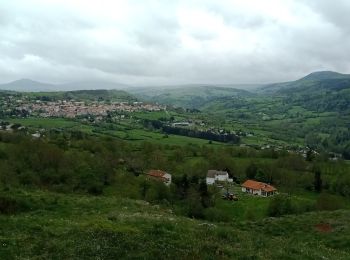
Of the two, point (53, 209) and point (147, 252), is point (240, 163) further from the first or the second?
point (147, 252)

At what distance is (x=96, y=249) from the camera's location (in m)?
17.1

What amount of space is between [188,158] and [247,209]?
152ft

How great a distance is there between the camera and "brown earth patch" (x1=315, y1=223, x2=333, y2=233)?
28097 mm

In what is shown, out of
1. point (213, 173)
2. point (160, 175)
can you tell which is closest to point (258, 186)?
point (213, 173)

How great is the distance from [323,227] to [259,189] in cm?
8147

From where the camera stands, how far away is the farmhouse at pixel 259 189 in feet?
359

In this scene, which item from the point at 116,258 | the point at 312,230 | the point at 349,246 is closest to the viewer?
the point at 116,258

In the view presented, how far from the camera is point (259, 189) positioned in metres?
109

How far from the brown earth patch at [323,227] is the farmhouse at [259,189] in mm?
80369

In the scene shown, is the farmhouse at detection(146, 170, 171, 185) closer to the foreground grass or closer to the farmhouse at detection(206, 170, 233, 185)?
the farmhouse at detection(206, 170, 233, 185)

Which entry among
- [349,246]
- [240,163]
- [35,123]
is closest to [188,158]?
[240,163]

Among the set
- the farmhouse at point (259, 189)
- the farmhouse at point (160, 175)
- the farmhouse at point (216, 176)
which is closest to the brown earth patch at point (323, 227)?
the farmhouse at point (160, 175)

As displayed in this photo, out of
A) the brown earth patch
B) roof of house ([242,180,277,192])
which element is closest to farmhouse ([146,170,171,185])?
roof of house ([242,180,277,192])

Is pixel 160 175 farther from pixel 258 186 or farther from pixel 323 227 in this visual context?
pixel 323 227
